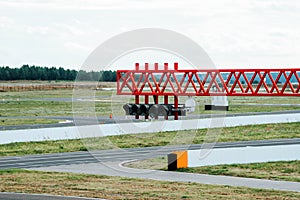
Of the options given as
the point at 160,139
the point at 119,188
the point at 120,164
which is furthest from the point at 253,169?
the point at 160,139

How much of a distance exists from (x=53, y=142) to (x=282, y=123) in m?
24.5

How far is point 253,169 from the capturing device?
1435 inches

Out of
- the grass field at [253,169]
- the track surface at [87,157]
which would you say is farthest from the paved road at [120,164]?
the grass field at [253,169]

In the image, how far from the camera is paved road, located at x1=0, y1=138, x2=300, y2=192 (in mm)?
31955

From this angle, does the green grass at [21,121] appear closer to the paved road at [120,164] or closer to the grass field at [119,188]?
the paved road at [120,164]

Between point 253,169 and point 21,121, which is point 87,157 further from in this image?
point 21,121

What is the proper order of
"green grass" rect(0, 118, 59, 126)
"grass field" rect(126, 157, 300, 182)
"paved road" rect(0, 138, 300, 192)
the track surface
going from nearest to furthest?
A: "paved road" rect(0, 138, 300, 192) < "grass field" rect(126, 157, 300, 182) < the track surface < "green grass" rect(0, 118, 59, 126)

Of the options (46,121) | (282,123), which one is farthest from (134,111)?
(46,121)

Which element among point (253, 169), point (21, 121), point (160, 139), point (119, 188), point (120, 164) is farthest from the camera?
Result: point (21, 121)

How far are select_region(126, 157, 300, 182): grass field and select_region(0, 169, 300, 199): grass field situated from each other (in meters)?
4.35

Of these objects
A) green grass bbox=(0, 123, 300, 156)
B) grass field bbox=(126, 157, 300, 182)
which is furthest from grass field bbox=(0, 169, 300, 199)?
green grass bbox=(0, 123, 300, 156)

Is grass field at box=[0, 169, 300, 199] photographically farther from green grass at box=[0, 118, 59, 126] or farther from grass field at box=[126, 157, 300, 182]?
green grass at box=[0, 118, 59, 126]

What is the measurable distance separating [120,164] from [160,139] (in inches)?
569

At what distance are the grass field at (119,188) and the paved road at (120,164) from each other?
1578 millimetres
